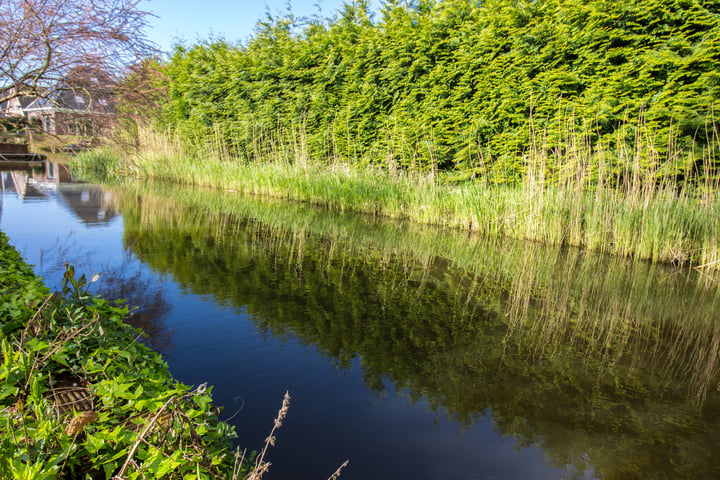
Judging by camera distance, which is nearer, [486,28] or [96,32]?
[96,32]

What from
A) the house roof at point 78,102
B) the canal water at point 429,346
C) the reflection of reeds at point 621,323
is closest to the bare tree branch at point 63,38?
the house roof at point 78,102

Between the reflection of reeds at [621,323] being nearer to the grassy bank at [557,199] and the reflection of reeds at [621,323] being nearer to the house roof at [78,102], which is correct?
the grassy bank at [557,199]

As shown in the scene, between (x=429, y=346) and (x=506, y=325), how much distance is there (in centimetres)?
82

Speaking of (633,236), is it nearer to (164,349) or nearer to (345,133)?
(164,349)

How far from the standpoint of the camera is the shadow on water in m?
2.26

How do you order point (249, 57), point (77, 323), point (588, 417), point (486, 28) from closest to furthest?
point (77, 323) < point (588, 417) < point (486, 28) < point (249, 57)

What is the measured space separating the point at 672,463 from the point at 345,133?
9.06 meters

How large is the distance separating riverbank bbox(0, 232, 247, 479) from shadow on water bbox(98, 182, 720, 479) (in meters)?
1.32

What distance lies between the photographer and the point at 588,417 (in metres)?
2.32

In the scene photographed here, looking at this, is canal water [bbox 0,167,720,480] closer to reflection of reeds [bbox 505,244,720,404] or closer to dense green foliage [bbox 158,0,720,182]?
reflection of reeds [bbox 505,244,720,404]

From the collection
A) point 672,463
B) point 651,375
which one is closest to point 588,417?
point 672,463

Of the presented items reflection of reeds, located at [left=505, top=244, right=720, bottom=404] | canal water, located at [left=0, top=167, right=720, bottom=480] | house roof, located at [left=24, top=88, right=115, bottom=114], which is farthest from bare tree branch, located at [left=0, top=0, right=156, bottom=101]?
reflection of reeds, located at [left=505, top=244, right=720, bottom=404]

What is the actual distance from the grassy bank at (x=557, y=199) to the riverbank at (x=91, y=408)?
2.60m

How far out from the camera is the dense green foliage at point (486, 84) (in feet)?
19.2
